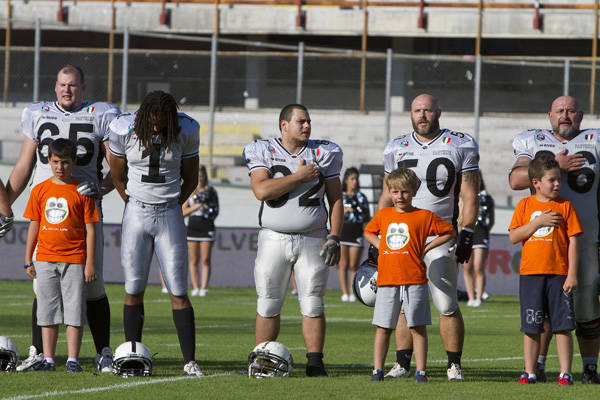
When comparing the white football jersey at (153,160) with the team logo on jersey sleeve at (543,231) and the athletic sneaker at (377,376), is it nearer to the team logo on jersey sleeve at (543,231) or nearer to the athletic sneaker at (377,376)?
the athletic sneaker at (377,376)

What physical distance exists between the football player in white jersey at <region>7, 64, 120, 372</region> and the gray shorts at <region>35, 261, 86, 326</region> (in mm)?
306

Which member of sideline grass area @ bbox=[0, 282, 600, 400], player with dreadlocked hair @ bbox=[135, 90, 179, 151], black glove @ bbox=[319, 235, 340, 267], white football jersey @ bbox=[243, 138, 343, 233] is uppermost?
player with dreadlocked hair @ bbox=[135, 90, 179, 151]

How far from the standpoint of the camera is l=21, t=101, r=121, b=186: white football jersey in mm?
8719

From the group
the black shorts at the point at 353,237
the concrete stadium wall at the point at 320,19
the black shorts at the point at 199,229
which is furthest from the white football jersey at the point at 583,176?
the concrete stadium wall at the point at 320,19

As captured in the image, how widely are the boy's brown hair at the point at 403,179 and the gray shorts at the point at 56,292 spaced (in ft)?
7.63

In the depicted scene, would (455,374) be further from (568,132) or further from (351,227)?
(351,227)

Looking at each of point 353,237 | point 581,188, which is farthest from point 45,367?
point 353,237

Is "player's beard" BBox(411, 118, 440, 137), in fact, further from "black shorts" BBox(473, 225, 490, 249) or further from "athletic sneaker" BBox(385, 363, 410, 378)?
"black shorts" BBox(473, 225, 490, 249)

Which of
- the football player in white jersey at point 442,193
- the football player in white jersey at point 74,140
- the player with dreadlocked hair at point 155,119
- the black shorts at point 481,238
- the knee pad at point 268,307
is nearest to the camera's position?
the player with dreadlocked hair at point 155,119

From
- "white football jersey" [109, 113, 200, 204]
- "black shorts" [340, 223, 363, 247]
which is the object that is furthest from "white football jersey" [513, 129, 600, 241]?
"black shorts" [340, 223, 363, 247]

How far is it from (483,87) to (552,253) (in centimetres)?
1529

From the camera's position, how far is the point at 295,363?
9414 millimetres

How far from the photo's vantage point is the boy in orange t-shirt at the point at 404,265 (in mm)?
7977

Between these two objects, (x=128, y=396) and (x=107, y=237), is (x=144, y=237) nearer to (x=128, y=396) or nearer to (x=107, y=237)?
(x=128, y=396)
